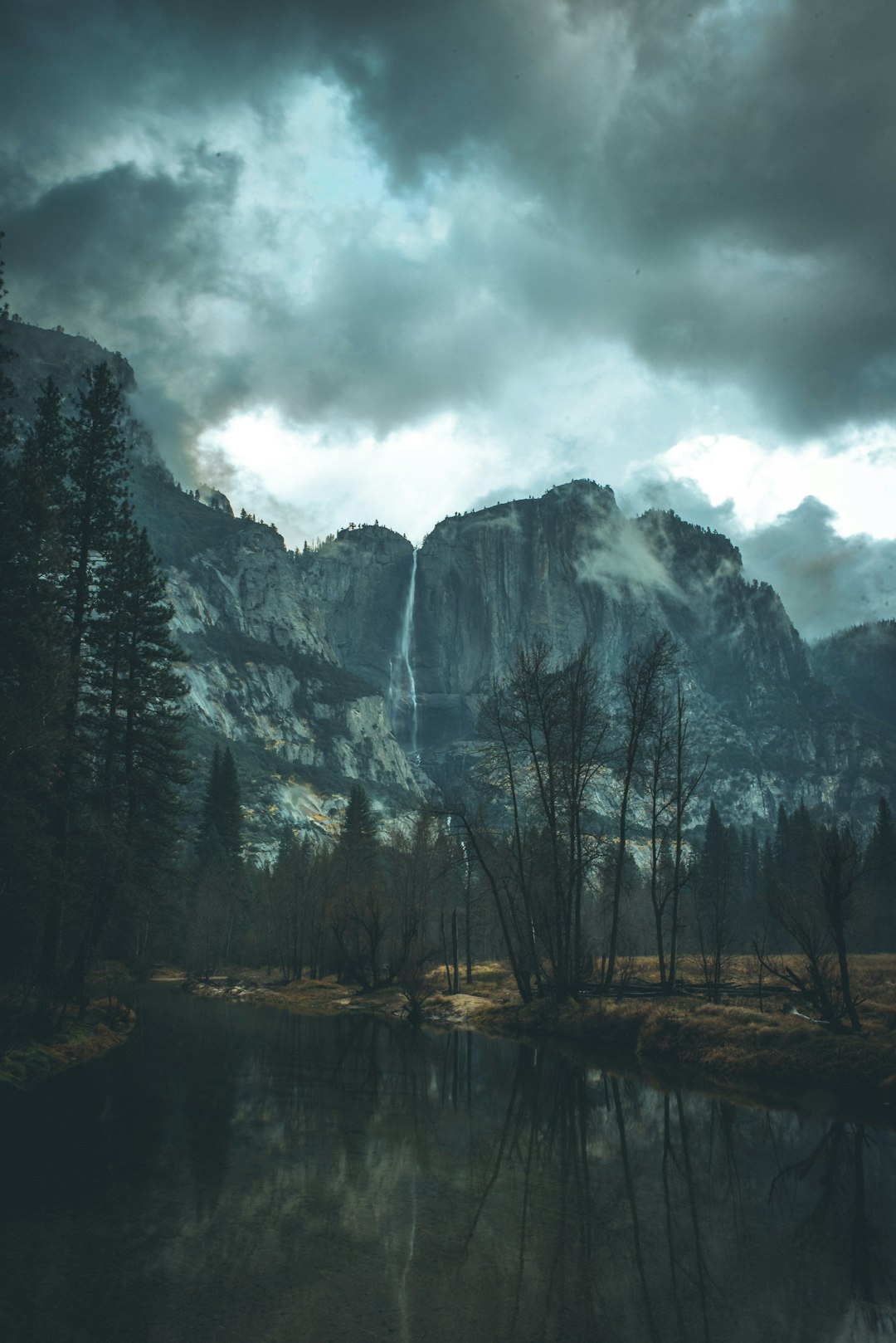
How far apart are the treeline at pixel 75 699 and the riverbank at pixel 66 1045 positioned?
1.16 meters

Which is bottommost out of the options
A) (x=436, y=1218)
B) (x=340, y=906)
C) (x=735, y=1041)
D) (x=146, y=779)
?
(x=735, y=1041)

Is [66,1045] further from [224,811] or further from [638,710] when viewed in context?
[224,811]

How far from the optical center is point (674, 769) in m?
30.6

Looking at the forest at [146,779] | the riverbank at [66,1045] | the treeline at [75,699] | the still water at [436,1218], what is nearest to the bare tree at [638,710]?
the forest at [146,779]

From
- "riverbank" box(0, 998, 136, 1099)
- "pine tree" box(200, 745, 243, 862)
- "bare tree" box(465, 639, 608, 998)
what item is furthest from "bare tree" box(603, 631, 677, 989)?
"pine tree" box(200, 745, 243, 862)

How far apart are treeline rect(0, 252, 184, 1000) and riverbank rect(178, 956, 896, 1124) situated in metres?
14.4

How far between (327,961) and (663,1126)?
49.3 meters

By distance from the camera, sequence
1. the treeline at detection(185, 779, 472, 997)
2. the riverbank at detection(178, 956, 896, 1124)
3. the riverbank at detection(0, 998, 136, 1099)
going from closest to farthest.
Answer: the riverbank at detection(178, 956, 896, 1124) → the riverbank at detection(0, 998, 136, 1099) → the treeline at detection(185, 779, 472, 997)

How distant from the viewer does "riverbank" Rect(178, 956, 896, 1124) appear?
15.3 meters

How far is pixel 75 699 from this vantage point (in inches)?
910

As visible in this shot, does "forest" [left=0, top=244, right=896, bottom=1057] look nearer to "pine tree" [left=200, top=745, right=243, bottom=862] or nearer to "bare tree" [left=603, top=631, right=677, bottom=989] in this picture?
"bare tree" [left=603, top=631, right=677, bottom=989]

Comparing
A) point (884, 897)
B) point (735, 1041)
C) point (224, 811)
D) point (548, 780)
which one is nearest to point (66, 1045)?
point (735, 1041)

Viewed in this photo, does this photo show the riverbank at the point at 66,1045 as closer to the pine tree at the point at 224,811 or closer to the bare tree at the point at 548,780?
the bare tree at the point at 548,780

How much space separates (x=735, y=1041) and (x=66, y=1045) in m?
17.0
